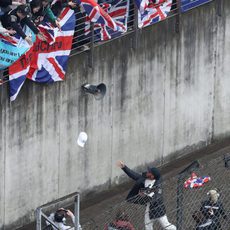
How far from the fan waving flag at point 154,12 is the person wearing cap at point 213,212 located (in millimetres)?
5876

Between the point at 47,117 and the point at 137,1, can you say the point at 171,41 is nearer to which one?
the point at 137,1

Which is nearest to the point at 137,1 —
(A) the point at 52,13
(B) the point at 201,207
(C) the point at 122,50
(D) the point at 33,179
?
(C) the point at 122,50

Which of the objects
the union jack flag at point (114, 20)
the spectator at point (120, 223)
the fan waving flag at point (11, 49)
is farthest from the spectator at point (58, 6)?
the spectator at point (120, 223)

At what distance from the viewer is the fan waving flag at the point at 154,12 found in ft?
84.3

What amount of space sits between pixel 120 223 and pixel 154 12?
6.98 m

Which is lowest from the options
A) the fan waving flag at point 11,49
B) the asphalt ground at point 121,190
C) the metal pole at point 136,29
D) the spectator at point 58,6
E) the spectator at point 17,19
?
the asphalt ground at point 121,190

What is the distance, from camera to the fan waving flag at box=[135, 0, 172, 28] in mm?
25688

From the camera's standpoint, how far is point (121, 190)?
1015 inches

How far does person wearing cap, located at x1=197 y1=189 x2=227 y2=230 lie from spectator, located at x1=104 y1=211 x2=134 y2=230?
3.87 ft

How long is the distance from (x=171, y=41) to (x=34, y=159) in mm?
4404

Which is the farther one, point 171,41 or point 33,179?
point 171,41

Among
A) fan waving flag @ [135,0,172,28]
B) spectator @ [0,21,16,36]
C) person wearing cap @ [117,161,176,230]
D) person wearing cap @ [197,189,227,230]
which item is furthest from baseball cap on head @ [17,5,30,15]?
person wearing cap @ [197,189,227,230]

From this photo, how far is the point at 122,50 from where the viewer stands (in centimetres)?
2542

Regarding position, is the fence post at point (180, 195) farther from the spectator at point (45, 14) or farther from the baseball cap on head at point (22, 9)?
Result: the spectator at point (45, 14)
